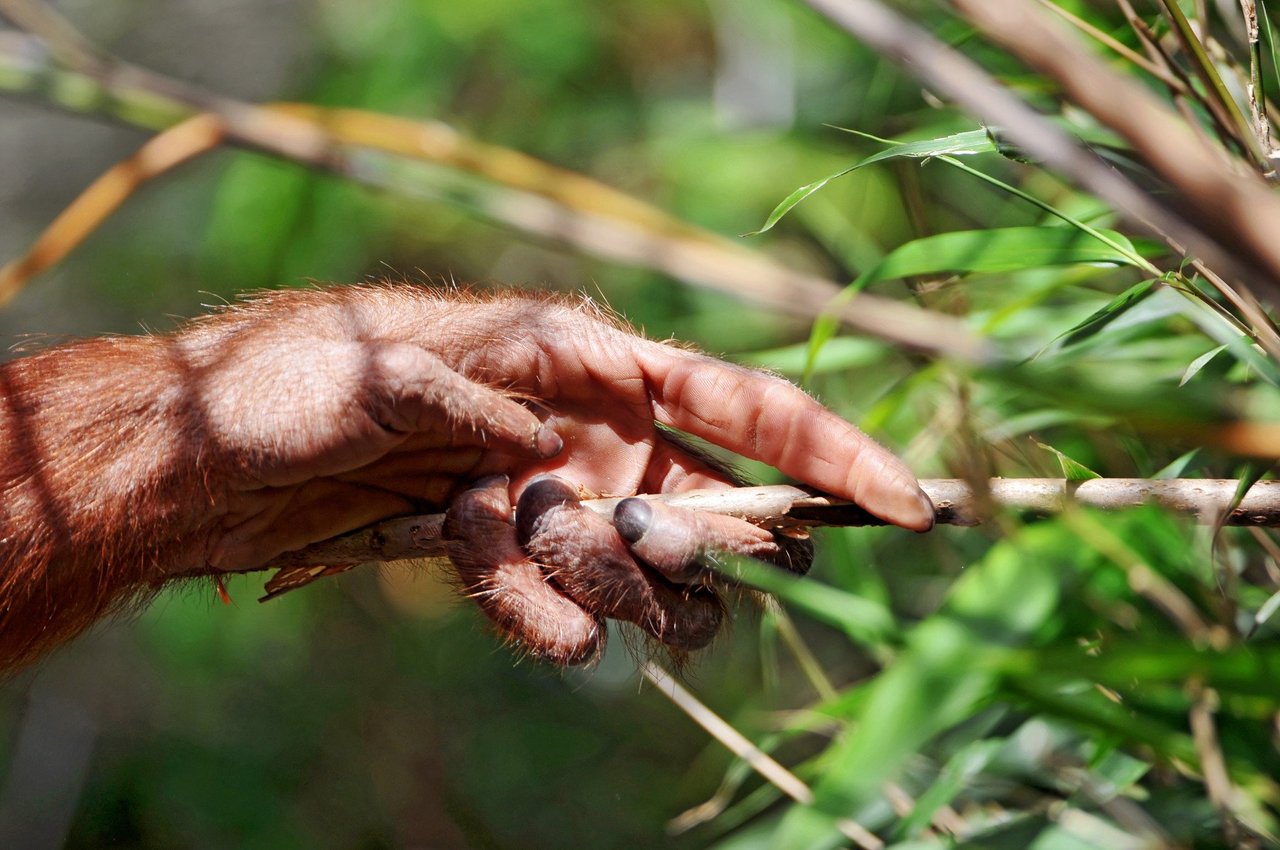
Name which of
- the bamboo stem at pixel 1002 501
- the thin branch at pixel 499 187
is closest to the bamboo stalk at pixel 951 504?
the bamboo stem at pixel 1002 501

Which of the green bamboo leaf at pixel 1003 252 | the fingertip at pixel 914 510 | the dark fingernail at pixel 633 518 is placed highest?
the green bamboo leaf at pixel 1003 252

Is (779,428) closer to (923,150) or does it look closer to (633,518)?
(633,518)

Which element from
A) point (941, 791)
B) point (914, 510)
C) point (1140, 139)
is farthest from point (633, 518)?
point (1140, 139)

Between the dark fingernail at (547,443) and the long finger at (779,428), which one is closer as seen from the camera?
the long finger at (779,428)

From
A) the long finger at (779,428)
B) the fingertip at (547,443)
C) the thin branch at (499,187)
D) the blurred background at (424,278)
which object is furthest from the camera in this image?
the blurred background at (424,278)

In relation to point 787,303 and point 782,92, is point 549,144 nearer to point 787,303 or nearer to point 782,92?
point 782,92

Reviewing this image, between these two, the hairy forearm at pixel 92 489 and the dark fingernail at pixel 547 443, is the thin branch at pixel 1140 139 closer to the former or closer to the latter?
the dark fingernail at pixel 547 443

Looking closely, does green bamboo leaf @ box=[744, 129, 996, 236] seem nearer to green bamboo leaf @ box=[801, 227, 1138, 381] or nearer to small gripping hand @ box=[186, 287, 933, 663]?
green bamboo leaf @ box=[801, 227, 1138, 381]
